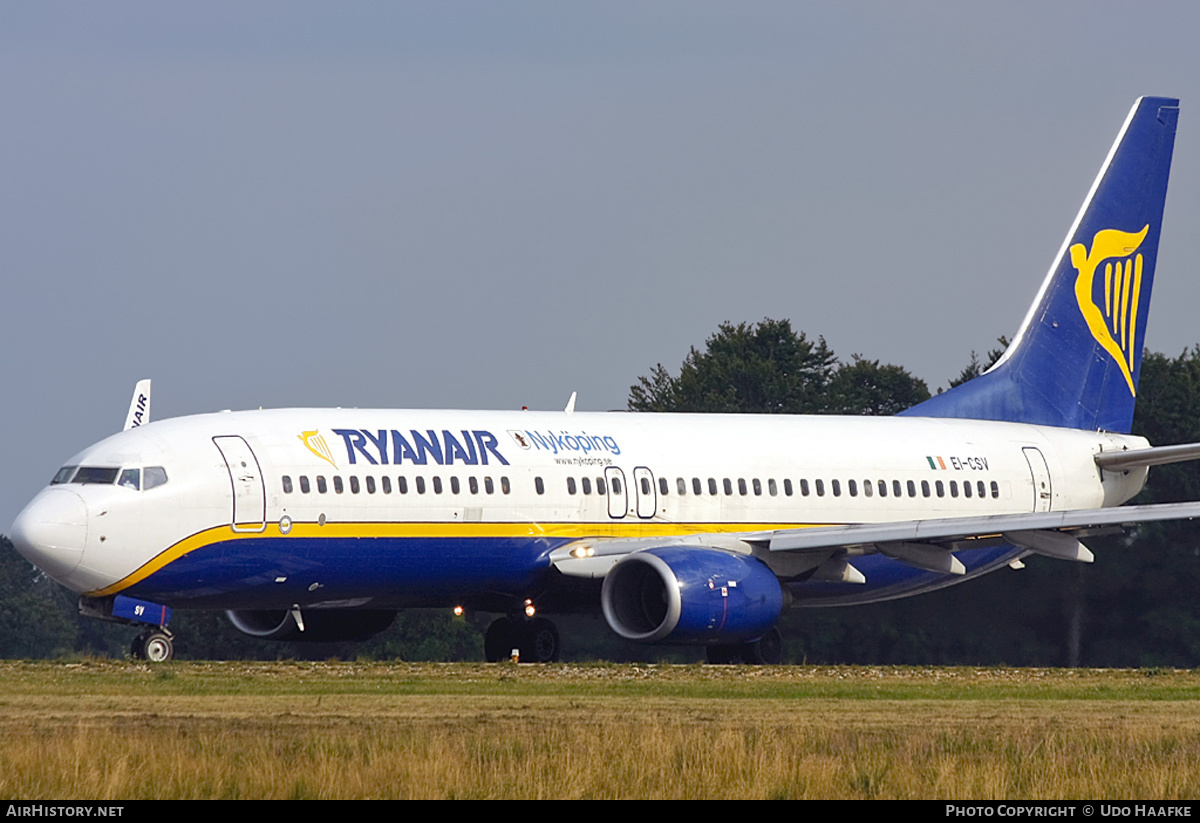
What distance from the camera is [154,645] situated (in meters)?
26.3

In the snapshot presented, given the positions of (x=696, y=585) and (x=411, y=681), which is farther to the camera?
(x=696, y=585)

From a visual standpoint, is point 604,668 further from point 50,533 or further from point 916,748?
point 916,748

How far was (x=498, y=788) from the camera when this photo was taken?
12.9m

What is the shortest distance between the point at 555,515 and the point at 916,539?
5.02m

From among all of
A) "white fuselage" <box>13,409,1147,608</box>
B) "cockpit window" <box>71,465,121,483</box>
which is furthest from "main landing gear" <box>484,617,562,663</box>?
"cockpit window" <box>71,465,121,483</box>

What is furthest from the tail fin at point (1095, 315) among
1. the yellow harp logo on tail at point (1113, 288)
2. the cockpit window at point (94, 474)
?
the cockpit window at point (94, 474)

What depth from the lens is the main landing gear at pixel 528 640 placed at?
30359mm

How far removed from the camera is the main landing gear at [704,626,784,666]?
3123cm

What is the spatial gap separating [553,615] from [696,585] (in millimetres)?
3781

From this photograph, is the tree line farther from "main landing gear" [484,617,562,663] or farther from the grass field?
the grass field

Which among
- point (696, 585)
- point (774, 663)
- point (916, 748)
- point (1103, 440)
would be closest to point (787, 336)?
point (1103, 440)

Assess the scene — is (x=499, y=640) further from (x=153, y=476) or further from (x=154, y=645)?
(x=153, y=476)

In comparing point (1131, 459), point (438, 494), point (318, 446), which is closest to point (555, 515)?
point (438, 494)
